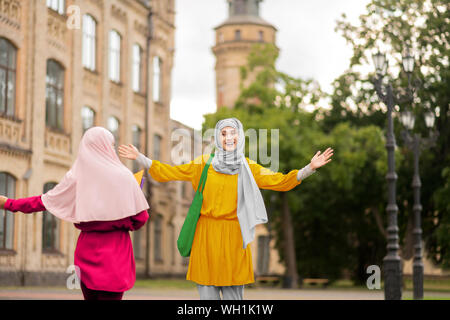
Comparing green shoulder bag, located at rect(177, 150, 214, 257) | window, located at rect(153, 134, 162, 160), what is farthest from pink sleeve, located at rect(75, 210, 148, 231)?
window, located at rect(153, 134, 162, 160)

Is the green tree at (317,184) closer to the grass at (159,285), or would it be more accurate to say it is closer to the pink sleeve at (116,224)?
the grass at (159,285)

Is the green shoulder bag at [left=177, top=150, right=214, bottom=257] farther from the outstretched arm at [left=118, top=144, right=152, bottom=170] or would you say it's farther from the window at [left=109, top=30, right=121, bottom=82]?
the window at [left=109, top=30, right=121, bottom=82]

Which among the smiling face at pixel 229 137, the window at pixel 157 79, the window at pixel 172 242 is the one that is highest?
the window at pixel 157 79

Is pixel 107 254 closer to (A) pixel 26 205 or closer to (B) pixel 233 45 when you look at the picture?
(A) pixel 26 205

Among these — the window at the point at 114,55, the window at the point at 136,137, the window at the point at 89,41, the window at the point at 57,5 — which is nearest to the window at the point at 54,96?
the window at the point at 57,5

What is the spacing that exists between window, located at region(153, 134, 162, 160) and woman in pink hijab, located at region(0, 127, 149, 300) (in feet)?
104

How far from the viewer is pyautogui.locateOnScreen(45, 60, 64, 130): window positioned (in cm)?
2834

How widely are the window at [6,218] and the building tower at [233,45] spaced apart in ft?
139

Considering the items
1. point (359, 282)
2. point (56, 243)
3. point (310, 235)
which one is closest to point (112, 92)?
point (56, 243)

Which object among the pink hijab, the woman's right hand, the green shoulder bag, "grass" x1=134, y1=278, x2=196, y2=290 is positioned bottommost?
"grass" x1=134, y1=278, x2=196, y2=290

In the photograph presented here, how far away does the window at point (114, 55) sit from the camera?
34.0 metres

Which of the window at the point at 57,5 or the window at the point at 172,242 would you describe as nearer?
the window at the point at 57,5

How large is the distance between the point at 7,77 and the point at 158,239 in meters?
14.8

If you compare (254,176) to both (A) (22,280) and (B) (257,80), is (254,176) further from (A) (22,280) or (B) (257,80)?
(B) (257,80)
